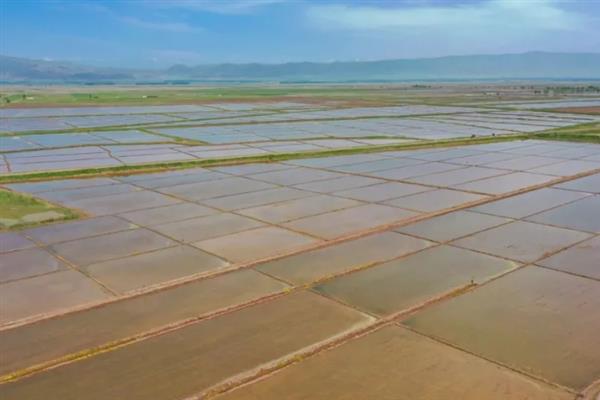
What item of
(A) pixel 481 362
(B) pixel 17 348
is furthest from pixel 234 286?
(A) pixel 481 362

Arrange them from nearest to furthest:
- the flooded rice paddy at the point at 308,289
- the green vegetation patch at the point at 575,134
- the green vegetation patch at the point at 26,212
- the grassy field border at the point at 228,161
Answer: the flooded rice paddy at the point at 308,289, the green vegetation patch at the point at 26,212, the grassy field border at the point at 228,161, the green vegetation patch at the point at 575,134

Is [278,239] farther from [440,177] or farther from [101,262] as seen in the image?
[440,177]

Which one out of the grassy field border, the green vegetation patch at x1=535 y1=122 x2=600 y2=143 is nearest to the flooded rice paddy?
the grassy field border

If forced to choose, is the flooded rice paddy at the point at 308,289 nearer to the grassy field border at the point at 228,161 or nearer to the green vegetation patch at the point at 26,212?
the green vegetation patch at the point at 26,212

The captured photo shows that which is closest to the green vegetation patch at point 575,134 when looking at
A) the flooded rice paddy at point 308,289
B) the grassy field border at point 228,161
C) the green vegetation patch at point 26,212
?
the grassy field border at point 228,161

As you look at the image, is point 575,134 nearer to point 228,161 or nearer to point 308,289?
point 228,161

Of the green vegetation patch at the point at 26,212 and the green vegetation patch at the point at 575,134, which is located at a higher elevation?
the green vegetation patch at the point at 575,134

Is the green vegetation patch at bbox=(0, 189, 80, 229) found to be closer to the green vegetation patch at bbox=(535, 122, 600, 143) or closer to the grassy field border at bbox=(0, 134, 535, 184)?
the grassy field border at bbox=(0, 134, 535, 184)

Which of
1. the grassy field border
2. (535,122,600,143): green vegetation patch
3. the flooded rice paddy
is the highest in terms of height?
(535,122,600,143): green vegetation patch
